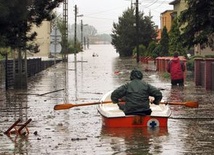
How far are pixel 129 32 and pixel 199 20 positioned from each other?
219 feet

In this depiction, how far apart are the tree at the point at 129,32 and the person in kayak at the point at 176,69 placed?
2336 inches

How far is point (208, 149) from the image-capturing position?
1073 cm

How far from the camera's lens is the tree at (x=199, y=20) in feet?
78.9

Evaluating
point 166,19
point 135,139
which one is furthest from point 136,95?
point 166,19

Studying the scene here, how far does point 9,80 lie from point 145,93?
1421cm

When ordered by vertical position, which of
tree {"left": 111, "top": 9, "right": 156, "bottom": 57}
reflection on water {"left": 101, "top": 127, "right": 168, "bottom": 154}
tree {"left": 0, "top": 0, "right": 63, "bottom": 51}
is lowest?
reflection on water {"left": 101, "top": 127, "right": 168, "bottom": 154}

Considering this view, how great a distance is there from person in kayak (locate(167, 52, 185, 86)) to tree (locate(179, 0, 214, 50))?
1.16 m

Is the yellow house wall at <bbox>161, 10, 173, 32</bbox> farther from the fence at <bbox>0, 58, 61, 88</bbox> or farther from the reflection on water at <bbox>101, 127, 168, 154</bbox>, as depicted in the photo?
the reflection on water at <bbox>101, 127, 168, 154</bbox>

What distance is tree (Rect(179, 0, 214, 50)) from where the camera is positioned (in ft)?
78.9

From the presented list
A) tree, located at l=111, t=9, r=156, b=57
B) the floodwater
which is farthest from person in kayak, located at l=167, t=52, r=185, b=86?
tree, located at l=111, t=9, r=156, b=57

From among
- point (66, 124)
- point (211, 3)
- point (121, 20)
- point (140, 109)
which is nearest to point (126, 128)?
point (140, 109)

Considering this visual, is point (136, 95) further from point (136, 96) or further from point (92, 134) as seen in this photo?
point (92, 134)

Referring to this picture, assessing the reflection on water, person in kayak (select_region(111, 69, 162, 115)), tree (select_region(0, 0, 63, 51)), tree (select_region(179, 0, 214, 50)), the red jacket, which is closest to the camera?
the reflection on water

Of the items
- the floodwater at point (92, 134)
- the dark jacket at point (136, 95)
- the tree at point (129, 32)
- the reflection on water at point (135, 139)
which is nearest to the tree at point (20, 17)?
the floodwater at point (92, 134)
